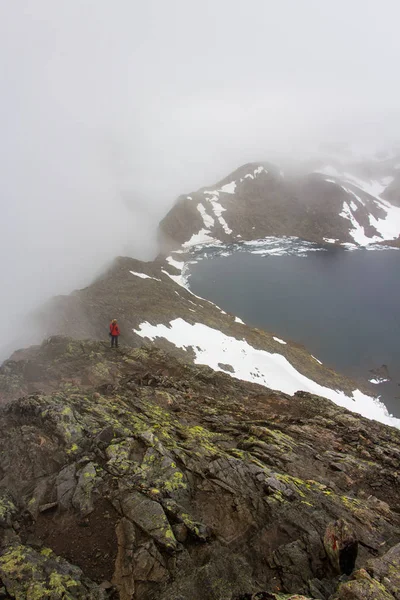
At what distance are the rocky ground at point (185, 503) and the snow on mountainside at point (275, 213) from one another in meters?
115

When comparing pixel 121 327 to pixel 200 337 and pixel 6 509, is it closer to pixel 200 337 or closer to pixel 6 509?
pixel 200 337

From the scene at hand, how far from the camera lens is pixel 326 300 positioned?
81.0m

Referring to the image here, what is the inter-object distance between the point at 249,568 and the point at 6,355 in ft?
109

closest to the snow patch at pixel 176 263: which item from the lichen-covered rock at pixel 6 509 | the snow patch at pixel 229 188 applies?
the snow patch at pixel 229 188

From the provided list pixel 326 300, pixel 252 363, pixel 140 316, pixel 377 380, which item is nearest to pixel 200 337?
pixel 252 363

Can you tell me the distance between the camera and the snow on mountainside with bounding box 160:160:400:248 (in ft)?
452

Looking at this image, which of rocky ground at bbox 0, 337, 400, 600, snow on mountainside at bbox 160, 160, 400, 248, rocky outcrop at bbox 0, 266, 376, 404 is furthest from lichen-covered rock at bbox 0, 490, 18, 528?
snow on mountainside at bbox 160, 160, 400, 248

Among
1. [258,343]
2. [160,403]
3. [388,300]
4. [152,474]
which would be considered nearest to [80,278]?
[258,343]

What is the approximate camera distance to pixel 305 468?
14094 mm

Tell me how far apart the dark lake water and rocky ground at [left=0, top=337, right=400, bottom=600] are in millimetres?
37253

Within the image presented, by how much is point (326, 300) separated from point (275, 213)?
8168cm

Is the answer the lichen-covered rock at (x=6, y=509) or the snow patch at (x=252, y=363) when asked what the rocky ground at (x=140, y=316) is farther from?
the lichen-covered rock at (x=6, y=509)

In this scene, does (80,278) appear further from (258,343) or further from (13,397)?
(13,397)

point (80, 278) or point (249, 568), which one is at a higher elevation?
point (249, 568)
